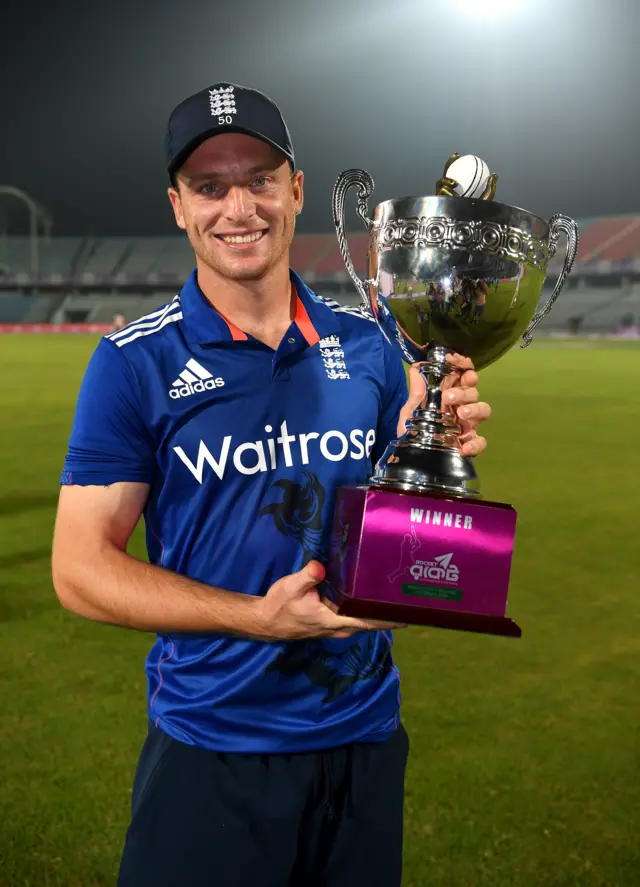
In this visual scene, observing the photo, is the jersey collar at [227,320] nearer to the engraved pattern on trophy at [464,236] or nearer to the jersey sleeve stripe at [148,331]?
the jersey sleeve stripe at [148,331]

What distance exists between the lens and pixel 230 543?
1498 millimetres

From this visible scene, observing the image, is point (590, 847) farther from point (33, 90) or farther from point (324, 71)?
point (33, 90)

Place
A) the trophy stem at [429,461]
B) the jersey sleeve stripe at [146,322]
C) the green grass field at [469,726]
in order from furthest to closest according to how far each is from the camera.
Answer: the green grass field at [469,726], the jersey sleeve stripe at [146,322], the trophy stem at [429,461]

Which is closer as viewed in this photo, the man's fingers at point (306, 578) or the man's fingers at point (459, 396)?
the man's fingers at point (306, 578)

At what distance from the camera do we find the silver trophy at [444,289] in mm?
1429

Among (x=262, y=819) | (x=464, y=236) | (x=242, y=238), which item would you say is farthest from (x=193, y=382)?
(x=262, y=819)

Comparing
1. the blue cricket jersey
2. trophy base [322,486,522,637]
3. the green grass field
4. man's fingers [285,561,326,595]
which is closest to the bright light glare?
the green grass field

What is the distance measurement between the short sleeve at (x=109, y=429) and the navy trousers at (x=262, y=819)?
449mm

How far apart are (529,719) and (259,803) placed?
205 centimetres

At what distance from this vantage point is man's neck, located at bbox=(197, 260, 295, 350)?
5.19 ft

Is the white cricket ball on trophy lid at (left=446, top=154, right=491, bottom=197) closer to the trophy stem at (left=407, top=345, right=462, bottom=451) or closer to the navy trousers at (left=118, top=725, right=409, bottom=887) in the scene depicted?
the trophy stem at (left=407, top=345, right=462, bottom=451)

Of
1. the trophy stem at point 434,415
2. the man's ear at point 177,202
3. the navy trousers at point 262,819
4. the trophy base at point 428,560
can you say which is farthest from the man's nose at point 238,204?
the navy trousers at point 262,819

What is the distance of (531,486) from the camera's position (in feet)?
23.5

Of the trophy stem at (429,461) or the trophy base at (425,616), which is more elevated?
the trophy stem at (429,461)
